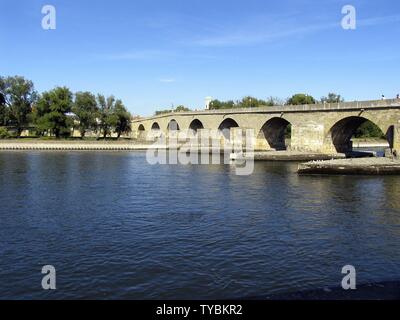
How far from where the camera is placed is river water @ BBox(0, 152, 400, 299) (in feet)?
43.1

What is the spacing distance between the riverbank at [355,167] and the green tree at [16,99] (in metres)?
83.3

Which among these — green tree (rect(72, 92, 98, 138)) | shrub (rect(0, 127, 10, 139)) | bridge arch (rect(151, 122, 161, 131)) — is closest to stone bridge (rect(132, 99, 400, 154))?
green tree (rect(72, 92, 98, 138))

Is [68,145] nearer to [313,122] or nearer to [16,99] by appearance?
[16,99]

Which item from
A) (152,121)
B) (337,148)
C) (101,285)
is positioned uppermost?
(152,121)

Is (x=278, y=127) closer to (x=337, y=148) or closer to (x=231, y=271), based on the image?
(x=337, y=148)

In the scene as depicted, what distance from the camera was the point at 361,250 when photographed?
650 inches

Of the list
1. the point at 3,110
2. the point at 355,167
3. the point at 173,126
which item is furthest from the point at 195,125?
the point at 355,167

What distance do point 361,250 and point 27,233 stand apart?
→ 14.0m

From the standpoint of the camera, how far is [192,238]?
18.1m

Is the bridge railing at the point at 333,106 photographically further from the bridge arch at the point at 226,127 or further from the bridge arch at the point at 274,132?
the bridge arch at the point at 226,127

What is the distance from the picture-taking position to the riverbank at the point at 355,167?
40.0 m

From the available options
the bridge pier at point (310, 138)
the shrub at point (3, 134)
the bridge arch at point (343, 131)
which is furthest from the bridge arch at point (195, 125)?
the shrub at point (3, 134)

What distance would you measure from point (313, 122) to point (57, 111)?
61748mm

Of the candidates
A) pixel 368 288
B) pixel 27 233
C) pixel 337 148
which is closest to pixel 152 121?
pixel 337 148
